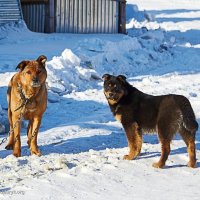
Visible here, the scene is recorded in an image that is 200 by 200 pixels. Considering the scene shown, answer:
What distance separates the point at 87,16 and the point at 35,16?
2.30 meters

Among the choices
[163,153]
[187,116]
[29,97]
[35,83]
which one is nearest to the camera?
[187,116]

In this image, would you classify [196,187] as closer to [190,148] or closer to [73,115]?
[190,148]

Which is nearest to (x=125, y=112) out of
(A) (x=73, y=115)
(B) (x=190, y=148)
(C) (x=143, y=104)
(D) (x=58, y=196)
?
(C) (x=143, y=104)

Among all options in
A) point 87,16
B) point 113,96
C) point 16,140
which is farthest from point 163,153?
point 87,16

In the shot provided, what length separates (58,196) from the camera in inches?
225

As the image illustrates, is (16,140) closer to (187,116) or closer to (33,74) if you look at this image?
(33,74)

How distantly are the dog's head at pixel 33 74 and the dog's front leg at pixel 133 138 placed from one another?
1273 mm

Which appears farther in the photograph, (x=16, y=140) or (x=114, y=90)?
(x=16, y=140)

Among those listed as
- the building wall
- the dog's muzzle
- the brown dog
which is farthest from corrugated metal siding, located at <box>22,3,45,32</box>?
the dog's muzzle

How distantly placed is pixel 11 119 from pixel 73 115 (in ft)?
10.7

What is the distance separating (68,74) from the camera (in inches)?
572

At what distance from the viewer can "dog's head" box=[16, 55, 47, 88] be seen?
288 inches

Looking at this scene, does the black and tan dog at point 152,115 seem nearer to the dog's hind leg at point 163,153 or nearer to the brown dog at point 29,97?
the dog's hind leg at point 163,153

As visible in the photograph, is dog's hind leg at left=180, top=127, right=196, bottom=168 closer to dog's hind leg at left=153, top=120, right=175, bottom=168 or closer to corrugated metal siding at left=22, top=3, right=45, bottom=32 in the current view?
dog's hind leg at left=153, top=120, right=175, bottom=168
